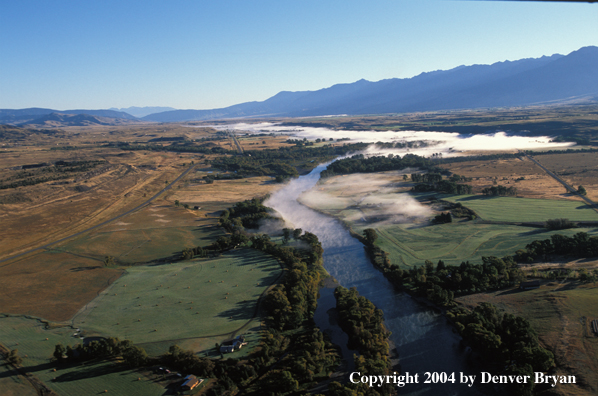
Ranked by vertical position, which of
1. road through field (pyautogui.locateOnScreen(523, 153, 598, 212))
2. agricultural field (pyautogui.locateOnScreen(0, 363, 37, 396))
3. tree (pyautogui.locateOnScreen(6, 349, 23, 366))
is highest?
road through field (pyautogui.locateOnScreen(523, 153, 598, 212))

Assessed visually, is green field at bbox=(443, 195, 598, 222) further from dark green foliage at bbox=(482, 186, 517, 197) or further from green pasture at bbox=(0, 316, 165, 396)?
green pasture at bbox=(0, 316, 165, 396)

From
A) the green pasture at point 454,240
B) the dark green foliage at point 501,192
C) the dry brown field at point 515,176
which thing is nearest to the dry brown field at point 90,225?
the green pasture at point 454,240

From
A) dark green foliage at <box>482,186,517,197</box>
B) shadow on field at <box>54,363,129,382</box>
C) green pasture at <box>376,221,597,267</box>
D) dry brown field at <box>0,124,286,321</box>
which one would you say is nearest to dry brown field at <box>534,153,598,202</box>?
dark green foliage at <box>482,186,517,197</box>

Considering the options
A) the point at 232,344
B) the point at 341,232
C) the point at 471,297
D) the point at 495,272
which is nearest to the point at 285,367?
the point at 232,344

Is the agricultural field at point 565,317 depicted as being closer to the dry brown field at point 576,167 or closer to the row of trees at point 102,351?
the row of trees at point 102,351

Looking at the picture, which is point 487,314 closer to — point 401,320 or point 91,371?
point 401,320

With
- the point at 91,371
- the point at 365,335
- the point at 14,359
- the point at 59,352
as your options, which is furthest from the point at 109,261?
the point at 365,335
